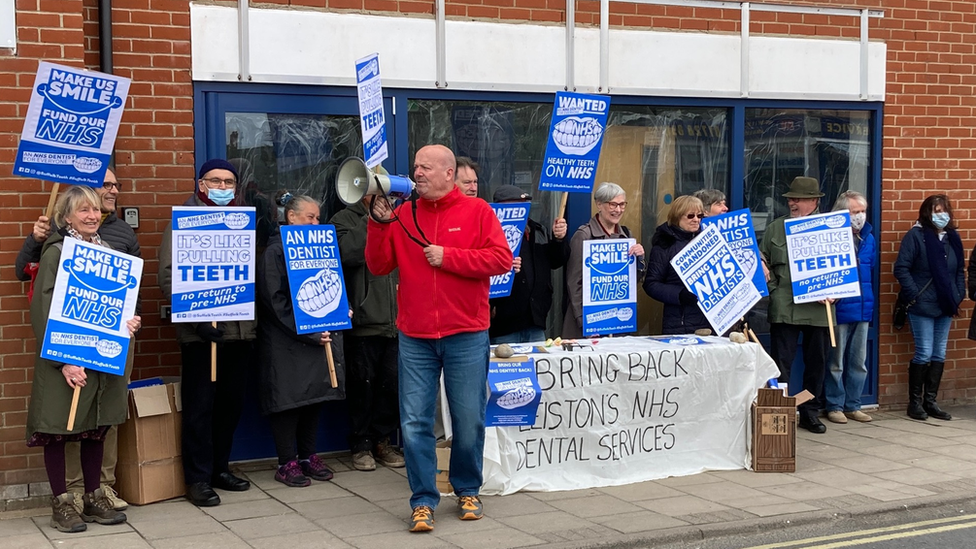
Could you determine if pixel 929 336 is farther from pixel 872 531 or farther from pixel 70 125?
pixel 70 125

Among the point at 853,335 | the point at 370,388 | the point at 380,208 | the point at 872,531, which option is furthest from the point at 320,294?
the point at 853,335

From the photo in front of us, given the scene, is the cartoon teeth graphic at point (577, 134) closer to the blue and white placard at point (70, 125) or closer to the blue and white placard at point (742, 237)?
the blue and white placard at point (742, 237)

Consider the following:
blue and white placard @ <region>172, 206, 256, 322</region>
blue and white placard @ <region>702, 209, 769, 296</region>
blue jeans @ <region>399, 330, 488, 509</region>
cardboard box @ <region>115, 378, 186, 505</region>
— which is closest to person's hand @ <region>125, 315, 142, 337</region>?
blue and white placard @ <region>172, 206, 256, 322</region>

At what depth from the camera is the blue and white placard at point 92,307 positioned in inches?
231

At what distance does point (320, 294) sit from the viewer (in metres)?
6.96

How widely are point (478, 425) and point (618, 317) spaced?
2.11 m

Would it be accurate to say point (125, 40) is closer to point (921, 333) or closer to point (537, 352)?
point (537, 352)

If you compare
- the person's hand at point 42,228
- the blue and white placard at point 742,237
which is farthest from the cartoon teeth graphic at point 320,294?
the blue and white placard at point 742,237

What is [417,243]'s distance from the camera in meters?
6.00

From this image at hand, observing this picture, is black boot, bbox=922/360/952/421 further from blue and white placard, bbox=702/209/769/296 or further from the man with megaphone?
the man with megaphone

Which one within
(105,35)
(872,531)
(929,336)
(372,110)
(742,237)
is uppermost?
(105,35)

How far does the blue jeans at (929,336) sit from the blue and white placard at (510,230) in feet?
13.4

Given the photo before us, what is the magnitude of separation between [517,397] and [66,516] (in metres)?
2.71

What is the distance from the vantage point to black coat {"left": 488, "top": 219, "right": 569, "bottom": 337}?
7785 mm
